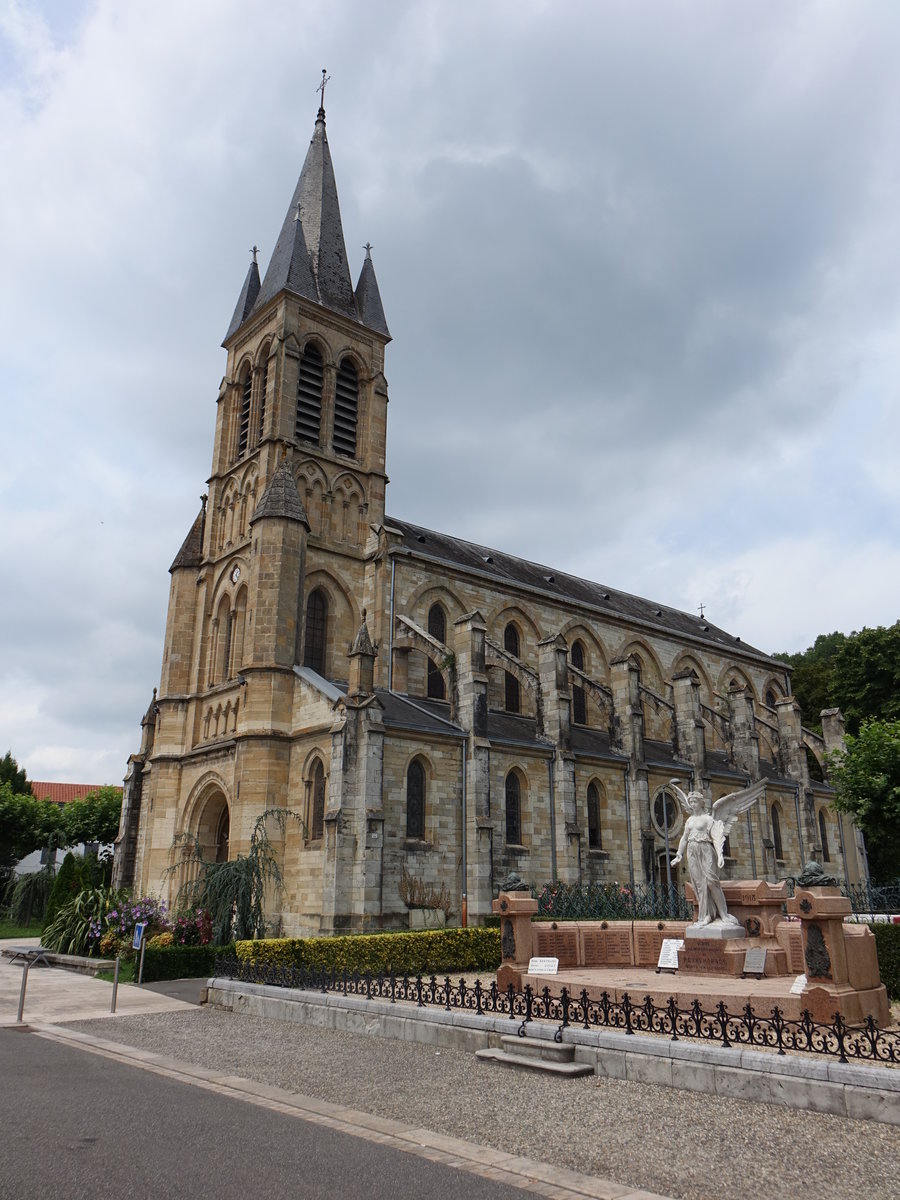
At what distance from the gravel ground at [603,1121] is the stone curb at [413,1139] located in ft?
0.71

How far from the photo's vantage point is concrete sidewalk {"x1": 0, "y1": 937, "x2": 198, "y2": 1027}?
51.6 feet

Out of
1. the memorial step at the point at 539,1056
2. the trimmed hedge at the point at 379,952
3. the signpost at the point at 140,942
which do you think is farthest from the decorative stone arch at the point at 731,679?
the memorial step at the point at 539,1056

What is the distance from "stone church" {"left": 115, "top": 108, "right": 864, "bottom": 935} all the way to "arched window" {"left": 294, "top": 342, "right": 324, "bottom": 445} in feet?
0.29

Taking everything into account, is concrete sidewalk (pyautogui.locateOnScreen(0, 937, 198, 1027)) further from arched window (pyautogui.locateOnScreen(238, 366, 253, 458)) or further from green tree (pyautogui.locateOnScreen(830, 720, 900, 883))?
green tree (pyautogui.locateOnScreen(830, 720, 900, 883))

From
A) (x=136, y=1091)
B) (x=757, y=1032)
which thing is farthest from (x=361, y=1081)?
(x=757, y=1032)

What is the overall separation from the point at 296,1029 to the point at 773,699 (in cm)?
4073

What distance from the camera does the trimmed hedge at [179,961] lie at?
20031 millimetres

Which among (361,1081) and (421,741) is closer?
(361,1081)

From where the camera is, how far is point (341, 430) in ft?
110

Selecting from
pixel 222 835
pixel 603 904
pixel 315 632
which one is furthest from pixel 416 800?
pixel 222 835

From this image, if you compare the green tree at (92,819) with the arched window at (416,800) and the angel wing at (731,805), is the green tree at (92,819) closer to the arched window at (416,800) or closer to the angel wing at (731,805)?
the arched window at (416,800)

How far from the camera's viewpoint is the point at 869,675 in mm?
41375

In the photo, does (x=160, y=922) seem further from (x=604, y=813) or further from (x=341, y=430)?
(x=341, y=430)

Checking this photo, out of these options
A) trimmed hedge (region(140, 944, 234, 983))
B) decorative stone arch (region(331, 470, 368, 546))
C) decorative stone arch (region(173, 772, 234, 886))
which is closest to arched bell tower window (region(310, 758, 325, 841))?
trimmed hedge (region(140, 944, 234, 983))
